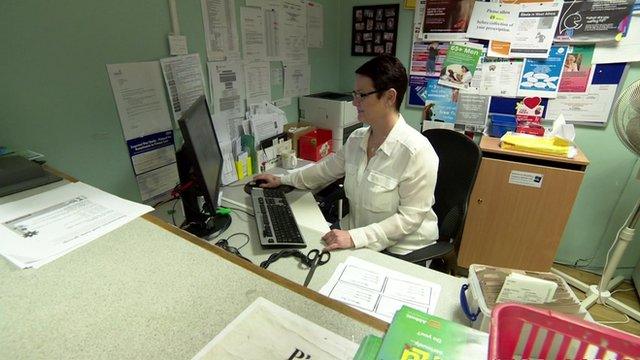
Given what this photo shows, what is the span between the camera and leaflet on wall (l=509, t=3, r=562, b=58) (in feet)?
6.32

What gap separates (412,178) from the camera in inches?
50.3

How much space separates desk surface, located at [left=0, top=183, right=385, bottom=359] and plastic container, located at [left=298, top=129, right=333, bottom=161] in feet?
4.75

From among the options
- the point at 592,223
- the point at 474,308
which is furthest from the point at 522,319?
the point at 592,223

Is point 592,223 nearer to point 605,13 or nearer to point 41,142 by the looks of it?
point 605,13

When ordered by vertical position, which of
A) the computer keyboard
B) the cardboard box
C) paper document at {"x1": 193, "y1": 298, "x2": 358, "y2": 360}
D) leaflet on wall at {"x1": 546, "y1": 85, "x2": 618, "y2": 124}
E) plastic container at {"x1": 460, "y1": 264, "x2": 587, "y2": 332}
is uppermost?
leaflet on wall at {"x1": 546, "y1": 85, "x2": 618, "y2": 124}

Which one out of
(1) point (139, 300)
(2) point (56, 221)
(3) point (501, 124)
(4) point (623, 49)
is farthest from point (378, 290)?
(4) point (623, 49)

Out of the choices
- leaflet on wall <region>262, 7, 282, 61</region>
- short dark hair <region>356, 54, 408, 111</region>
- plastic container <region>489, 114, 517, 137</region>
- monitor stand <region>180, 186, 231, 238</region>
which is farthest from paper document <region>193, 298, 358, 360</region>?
plastic container <region>489, 114, 517, 137</region>

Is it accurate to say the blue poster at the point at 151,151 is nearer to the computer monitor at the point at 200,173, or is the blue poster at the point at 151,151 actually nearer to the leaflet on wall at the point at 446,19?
the computer monitor at the point at 200,173

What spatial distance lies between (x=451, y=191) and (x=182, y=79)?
4.36 ft

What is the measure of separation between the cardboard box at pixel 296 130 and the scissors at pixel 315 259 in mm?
1162

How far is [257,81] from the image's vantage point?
6.31 feet

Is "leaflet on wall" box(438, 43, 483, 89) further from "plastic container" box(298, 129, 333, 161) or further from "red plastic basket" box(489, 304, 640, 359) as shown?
"red plastic basket" box(489, 304, 640, 359)

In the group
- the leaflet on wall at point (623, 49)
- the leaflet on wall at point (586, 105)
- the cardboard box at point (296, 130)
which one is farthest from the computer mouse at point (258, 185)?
the leaflet on wall at point (623, 49)

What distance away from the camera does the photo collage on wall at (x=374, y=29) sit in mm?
2395
